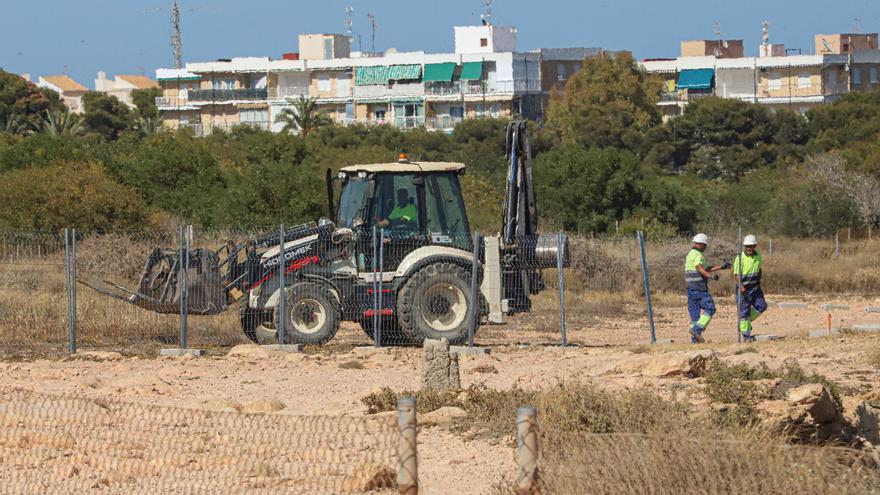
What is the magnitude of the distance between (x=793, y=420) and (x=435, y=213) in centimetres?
944

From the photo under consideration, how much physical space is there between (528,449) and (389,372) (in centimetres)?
1023

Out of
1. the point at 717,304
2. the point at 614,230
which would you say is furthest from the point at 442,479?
the point at 614,230

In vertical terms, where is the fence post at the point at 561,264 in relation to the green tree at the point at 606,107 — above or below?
below

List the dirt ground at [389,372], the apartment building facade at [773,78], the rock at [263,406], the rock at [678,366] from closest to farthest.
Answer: the rock at [263,406] < the dirt ground at [389,372] < the rock at [678,366] < the apartment building facade at [773,78]

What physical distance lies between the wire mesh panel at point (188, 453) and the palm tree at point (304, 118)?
68.0 meters

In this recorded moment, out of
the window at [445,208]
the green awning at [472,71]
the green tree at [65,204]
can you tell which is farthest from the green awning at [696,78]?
the window at [445,208]

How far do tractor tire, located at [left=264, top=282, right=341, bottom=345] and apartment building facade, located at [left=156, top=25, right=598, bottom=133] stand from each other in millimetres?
67132

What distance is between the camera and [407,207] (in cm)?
2033

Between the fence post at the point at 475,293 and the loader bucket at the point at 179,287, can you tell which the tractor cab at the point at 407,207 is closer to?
the fence post at the point at 475,293

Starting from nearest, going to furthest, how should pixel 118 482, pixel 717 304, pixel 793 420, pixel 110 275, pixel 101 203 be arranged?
pixel 118 482 → pixel 793 420 → pixel 110 275 → pixel 717 304 → pixel 101 203

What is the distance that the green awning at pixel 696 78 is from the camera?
91.7 meters

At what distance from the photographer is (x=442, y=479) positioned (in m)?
11.0

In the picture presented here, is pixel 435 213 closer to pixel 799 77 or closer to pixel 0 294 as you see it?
pixel 0 294

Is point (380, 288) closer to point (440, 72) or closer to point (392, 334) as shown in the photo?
point (392, 334)
